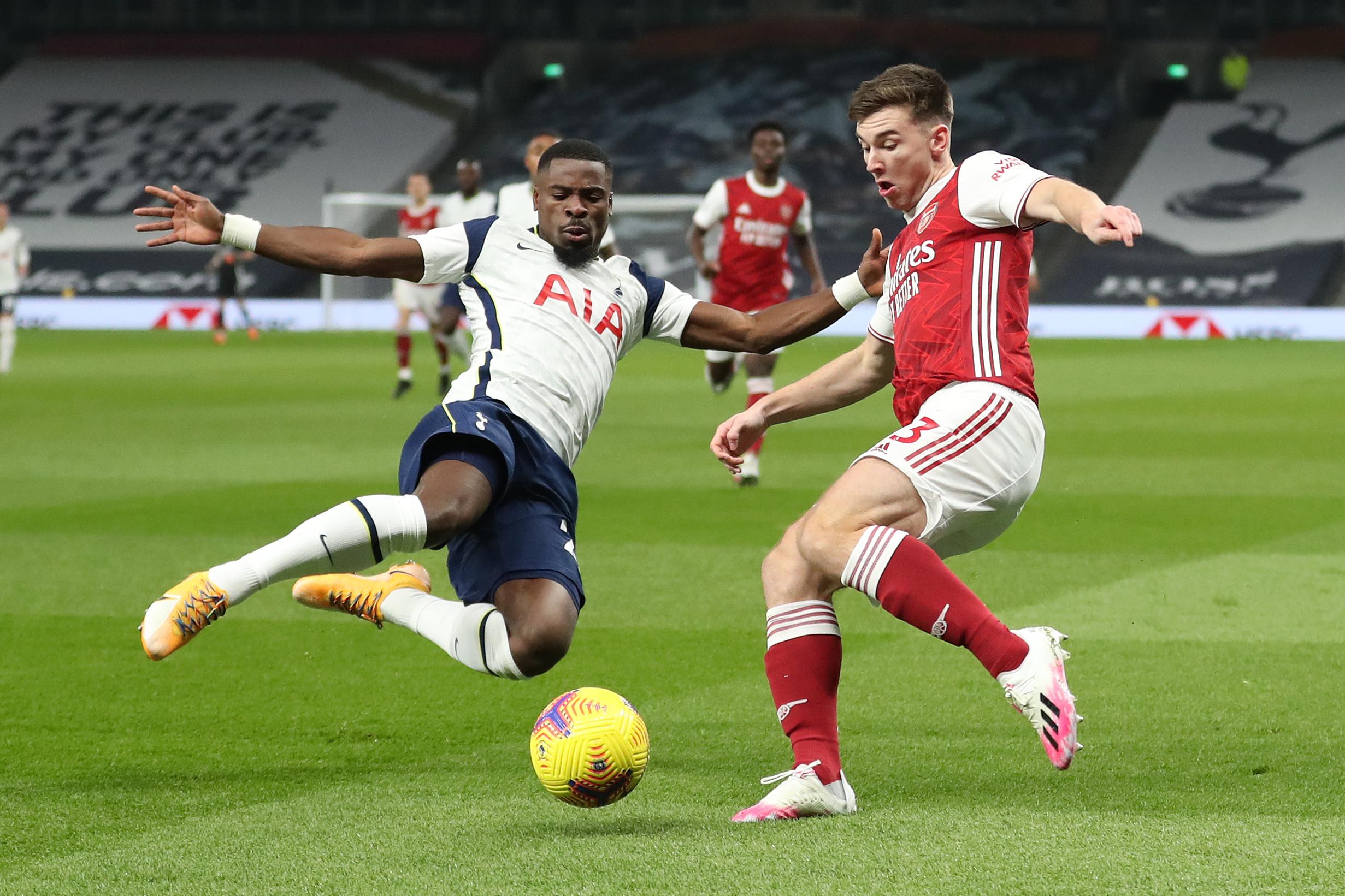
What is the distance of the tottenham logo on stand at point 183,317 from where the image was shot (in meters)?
34.8

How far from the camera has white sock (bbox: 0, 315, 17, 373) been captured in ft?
74.9

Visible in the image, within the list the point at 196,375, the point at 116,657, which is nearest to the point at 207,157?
the point at 196,375

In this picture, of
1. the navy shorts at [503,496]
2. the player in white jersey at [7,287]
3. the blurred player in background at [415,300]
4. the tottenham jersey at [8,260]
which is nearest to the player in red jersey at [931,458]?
the navy shorts at [503,496]

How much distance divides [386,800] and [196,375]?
722 inches

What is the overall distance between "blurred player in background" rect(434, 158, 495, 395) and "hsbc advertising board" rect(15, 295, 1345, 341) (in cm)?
1211

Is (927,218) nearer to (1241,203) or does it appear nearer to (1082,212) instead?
(1082,212)

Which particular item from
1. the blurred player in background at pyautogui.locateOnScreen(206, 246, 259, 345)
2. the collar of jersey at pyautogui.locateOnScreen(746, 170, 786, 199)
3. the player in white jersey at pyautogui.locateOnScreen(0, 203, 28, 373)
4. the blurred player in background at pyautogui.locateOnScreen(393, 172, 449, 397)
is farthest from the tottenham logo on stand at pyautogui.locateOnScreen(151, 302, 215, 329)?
the collar of jersey at pyautogui.locateOnScreen(746, 170, 786, 199)

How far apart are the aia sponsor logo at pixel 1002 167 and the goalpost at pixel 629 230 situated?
91.2 feet

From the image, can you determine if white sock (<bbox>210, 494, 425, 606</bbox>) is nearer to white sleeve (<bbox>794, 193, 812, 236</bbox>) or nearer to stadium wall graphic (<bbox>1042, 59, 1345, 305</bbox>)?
white sleeve (<bbox>794, 193, 812, 236</bbox>)

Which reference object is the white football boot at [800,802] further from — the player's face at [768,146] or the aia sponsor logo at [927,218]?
the player's face at [768,146]

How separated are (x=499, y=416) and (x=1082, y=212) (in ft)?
6.37

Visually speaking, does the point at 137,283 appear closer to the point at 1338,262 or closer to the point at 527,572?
the point at 1338,262

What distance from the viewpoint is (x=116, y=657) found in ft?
21.9

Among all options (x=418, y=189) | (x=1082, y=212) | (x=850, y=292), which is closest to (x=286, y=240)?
(x=850, y=292)
